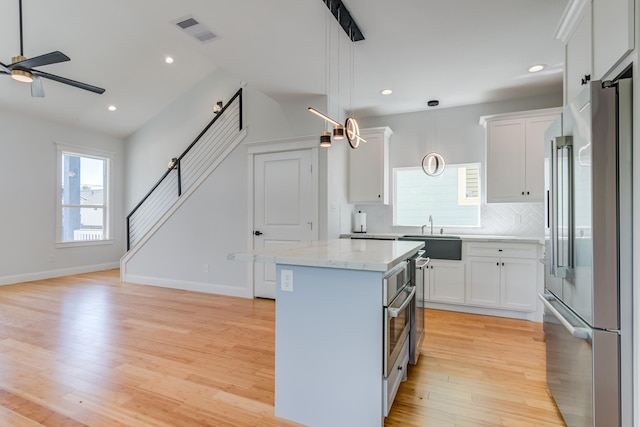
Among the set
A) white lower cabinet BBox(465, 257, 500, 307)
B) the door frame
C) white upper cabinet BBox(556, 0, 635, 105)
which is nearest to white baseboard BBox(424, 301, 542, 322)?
white lower cabinet BBox(465, 257, 500, 307)

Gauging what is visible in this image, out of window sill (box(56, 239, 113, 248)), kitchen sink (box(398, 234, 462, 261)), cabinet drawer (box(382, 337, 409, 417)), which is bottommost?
cabinet drawer (box(382, 337, 409, 417))

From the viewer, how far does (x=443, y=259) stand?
4230mm

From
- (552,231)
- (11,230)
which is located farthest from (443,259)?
(11,230)

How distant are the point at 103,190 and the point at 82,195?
1.44ft

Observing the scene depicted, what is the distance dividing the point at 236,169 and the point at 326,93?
1832 millimetres

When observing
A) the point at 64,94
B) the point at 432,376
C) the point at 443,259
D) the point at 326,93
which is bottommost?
the point at 432,376

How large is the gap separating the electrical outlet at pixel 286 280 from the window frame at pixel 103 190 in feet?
21.7

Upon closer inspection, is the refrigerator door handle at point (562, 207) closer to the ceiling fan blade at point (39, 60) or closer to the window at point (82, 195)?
the ceiling fan blade at point (39, 60)

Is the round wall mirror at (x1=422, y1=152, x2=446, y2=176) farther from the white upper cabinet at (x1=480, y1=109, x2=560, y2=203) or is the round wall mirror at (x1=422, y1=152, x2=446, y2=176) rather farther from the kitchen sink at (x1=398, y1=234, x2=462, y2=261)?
the kitchen sink at (x1=398, y1=234, x2=462, y2=261)

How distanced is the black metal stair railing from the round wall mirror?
2957mm

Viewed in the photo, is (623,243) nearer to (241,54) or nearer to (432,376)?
(432,376)

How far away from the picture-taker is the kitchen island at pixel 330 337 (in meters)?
1.73

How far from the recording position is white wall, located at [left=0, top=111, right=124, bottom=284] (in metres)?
5.64

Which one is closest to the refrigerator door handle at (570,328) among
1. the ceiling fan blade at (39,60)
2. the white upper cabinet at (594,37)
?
the white upper cabinet at (594,37)
